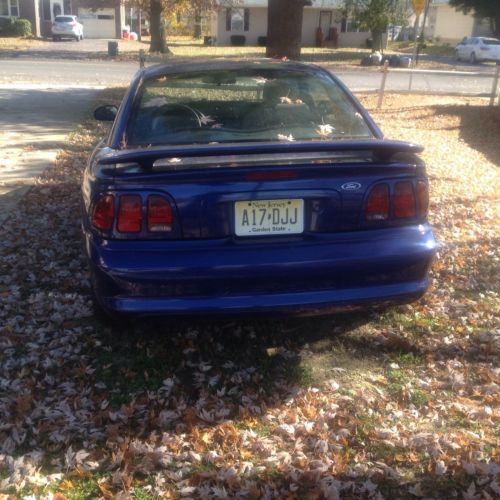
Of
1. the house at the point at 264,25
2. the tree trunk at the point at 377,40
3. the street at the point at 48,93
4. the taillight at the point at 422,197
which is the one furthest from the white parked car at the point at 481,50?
the taillight at the point at 422,197

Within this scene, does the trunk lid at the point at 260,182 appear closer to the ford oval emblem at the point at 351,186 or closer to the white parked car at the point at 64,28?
the ford oval emblem at the point at 351,186

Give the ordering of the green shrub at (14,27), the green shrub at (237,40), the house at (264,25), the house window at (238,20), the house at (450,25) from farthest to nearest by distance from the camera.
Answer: the house at (450,25)
the house window at (238,20)
the house at (264,25)
the green shrub at (237,40)
the green shrub at (14,27)

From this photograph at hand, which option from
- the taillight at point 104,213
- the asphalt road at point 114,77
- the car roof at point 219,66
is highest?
the car roof at point 219,66

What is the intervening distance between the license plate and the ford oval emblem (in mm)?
227

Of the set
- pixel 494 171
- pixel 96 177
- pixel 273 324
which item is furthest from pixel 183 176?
pixel 494 171

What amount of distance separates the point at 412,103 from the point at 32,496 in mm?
15547

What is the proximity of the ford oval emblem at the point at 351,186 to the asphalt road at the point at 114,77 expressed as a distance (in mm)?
17582

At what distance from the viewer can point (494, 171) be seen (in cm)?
952

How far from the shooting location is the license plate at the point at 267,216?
332 centimetres

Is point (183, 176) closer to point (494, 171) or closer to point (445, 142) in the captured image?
point (494, 171)

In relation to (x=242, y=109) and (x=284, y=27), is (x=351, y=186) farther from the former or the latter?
(x=284, y=27)

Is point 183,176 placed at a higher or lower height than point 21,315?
higher

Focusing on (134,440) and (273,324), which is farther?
(273,324)

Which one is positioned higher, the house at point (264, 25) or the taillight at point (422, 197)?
the taillight at point (422, 197)
